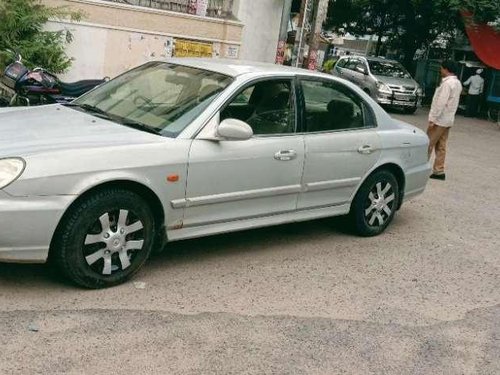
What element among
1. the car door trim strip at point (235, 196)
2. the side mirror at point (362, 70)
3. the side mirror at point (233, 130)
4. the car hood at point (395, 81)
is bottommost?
the car door trim strip at point (235, 196)

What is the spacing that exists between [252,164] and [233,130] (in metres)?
0.40

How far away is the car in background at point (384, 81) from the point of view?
19.8m

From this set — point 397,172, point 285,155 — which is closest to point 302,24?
point 397,172

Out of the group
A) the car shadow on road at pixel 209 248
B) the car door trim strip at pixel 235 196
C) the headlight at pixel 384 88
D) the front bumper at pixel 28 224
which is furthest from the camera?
the headlight at pixel 384 88

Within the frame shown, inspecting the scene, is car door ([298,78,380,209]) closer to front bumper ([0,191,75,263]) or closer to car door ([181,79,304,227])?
car door ([181,79,304,227])

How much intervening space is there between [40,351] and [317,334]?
1680mm

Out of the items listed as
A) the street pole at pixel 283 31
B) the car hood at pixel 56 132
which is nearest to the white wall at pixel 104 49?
the street pole at pixel 283 31

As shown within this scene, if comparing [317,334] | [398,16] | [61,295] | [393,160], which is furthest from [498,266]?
[398,16]

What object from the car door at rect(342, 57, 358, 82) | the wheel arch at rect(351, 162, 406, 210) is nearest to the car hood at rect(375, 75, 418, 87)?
the car door at rect(342, 57, 358, 82)

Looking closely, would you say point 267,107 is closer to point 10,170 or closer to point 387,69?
point 10,170

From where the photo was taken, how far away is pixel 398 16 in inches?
1083

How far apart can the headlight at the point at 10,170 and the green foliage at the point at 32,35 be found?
713 centimetres

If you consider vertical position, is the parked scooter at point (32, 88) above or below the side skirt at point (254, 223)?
above

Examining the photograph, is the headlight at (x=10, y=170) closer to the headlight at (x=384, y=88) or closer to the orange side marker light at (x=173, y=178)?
the orange side marker light at (x=173, y=178)
